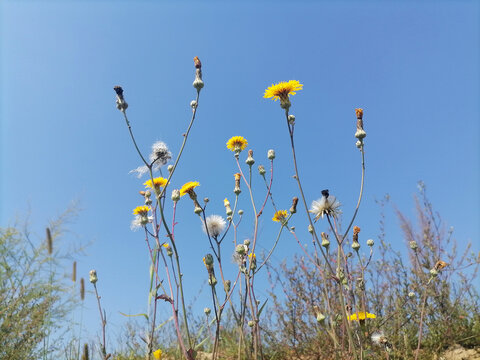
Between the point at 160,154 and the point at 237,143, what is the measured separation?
0.54 meters

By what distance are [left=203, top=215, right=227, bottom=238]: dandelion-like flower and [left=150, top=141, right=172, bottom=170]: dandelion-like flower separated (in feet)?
1.40

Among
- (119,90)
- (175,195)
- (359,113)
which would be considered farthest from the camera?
(175,195)

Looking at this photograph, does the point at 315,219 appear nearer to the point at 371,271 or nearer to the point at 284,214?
the point at 284,214

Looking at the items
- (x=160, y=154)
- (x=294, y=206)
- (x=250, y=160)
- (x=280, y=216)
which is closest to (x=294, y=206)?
(x=294, y=206)

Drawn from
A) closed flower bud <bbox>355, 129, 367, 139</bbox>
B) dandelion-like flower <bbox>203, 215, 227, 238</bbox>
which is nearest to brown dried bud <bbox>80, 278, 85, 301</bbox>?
dandelion-like flower <bbox>203, 215, 227, 238</bbox>

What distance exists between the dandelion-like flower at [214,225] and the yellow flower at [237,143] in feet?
1.68

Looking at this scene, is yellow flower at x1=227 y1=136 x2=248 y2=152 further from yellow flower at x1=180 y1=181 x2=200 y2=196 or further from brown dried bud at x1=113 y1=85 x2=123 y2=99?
brown dried bud at x1=113 y1=85 x2=123 y2=99

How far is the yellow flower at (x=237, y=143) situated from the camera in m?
2.42

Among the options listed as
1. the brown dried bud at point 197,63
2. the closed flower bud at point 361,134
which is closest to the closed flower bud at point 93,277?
the brown dried bud at point 197,63

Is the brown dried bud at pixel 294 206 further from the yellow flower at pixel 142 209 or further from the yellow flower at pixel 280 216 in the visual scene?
the yellow flower at pixel 142 209

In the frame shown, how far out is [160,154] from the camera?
2.16 m

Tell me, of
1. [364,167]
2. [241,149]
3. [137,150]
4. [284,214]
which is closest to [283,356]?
[284,214]

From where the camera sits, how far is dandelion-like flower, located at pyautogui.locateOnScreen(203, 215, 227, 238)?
208 cm

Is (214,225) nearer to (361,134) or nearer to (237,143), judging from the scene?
(237,143)
